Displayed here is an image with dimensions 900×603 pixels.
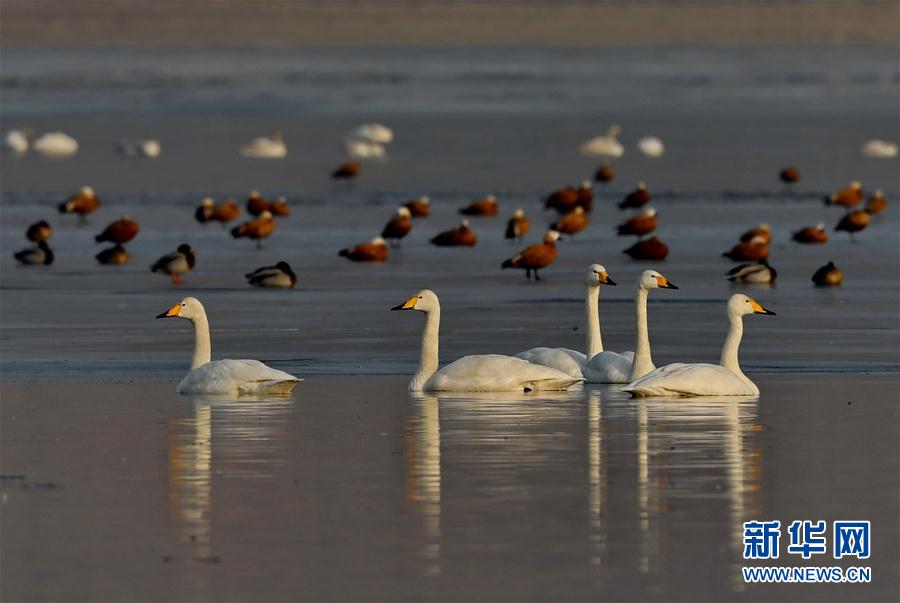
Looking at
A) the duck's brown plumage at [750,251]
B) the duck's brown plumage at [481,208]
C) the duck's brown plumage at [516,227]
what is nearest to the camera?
the duck's brown plumage at [750,251]

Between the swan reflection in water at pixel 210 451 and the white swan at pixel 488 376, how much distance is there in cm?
113

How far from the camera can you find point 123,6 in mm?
140250

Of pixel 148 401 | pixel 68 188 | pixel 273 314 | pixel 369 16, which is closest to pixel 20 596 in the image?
pixel 148 401

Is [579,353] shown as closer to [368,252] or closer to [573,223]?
[368,252]

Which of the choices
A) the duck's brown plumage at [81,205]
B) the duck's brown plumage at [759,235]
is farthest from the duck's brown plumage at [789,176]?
the duck's brown plumage at [81,205]

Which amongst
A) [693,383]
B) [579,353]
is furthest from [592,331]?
[693,383]

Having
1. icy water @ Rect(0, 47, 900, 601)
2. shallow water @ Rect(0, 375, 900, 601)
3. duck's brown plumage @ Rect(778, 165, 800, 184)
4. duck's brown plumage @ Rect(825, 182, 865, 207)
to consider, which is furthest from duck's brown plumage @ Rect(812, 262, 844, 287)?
duck's brown plumage @ Rect(778, 165, 800, 184)

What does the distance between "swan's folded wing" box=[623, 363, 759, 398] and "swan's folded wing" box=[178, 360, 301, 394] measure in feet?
8.46

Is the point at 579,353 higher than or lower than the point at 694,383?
higher

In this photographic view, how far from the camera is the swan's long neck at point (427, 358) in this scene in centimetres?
1697

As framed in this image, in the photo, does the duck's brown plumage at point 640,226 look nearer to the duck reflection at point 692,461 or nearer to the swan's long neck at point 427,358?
the swan's long neck at point 427,358

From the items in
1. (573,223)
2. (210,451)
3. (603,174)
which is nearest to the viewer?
(210,451)

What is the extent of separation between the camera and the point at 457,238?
32.6 m

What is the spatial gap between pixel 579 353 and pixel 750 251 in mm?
11087
